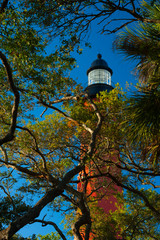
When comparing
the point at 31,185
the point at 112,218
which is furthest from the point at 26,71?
the point at 112,218

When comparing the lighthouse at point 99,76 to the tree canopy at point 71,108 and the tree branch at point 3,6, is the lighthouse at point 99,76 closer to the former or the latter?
the tree canopy at point 71,108

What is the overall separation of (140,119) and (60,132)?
5.73 meters

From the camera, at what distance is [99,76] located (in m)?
18.7

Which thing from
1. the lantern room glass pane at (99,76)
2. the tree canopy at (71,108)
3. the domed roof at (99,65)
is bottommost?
the tree canopy at (71,108)

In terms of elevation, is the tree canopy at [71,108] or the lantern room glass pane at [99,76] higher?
the lantern room glass pane at [99,76]

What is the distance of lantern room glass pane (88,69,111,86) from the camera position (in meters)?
18.4

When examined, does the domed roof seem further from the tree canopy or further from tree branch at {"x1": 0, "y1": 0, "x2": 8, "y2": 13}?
tree branch at {"x1": 0, "y1": 0, "x2": 8, "y2": 13}

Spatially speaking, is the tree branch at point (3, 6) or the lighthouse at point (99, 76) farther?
the lighthouse at point (99, 76)

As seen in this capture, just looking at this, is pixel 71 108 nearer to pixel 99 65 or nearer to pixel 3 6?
pixel 3 6

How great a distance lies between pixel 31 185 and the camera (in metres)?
8.47

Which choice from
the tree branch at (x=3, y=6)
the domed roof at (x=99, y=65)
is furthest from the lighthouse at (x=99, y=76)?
the tree branch at (x=3, y=6)

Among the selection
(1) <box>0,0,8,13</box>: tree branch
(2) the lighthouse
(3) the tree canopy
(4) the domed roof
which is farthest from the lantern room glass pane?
(1) <box>0,0,8,13</box>: tree branch

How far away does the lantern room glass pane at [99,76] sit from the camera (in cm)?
1841

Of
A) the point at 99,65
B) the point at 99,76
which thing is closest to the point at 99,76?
the point at 99,76
